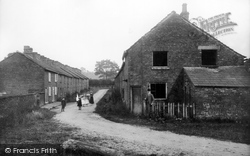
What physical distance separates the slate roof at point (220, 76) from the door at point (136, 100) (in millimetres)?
4343

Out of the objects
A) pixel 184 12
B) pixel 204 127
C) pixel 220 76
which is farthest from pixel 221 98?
pixel 184 12

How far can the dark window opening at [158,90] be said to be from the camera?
1622cm

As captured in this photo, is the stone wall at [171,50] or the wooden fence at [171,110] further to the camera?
the stone wall at [171,50]

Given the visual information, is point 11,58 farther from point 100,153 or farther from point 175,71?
point 100,153

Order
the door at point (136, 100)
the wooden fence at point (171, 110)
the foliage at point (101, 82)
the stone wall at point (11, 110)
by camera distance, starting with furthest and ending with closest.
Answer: the foliage at point (101, 82) → the door at point (136, 100) → the wooden fence at point (171, 110) → the stone wall at point (11, 110)

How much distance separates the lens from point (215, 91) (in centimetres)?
1334

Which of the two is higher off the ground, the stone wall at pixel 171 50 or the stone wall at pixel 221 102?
the stone wall at pixel 171 50

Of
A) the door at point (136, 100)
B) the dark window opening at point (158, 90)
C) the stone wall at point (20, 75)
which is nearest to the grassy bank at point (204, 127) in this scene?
the door at point (136, 100)

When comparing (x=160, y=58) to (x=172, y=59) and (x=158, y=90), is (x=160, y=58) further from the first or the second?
(x=158, y=90)

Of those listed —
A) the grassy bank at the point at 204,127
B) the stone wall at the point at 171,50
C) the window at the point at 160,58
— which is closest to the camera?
the grassy bank at the point at 204,127

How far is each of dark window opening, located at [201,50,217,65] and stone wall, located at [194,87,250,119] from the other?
155 inches

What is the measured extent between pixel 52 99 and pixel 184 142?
1041 inches

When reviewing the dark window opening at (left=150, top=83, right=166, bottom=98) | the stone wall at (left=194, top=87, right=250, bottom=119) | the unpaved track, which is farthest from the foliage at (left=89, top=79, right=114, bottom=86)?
the unpaved track

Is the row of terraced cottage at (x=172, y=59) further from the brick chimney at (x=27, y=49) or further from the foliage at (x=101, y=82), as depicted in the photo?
the foliage at (x=101, y=82)
